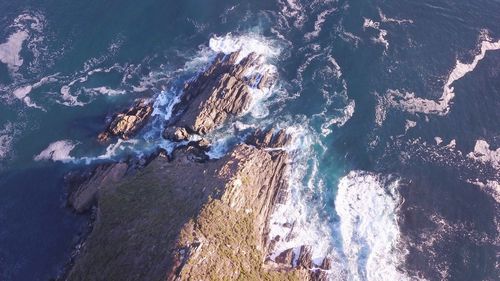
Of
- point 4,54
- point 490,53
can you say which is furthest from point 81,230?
point 490,53

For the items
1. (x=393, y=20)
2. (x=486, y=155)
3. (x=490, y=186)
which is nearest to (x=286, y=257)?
(x=490, y=186)

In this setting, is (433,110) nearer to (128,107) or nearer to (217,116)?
(217,116)

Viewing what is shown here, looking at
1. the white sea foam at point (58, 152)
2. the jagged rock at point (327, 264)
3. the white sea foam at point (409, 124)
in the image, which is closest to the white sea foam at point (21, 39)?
the white sea foam at point (58, 152)

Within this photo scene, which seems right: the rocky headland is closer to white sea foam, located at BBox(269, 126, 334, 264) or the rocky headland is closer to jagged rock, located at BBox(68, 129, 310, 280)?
jagged rock, located at BBox(68, 129, 310, 280)

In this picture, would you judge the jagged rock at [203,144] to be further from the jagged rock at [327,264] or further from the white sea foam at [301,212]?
the jagged rock at [327,264]

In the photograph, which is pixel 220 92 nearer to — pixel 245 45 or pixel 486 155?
pixel 245 45
